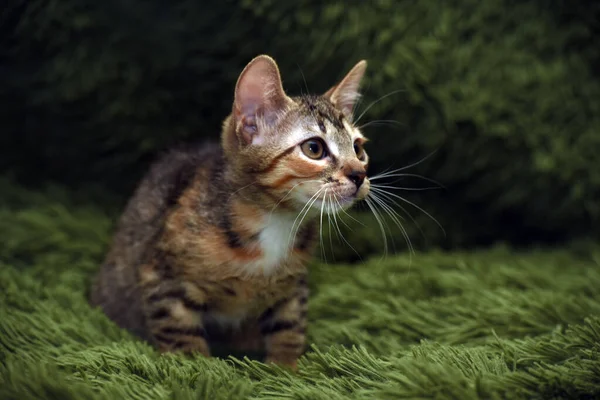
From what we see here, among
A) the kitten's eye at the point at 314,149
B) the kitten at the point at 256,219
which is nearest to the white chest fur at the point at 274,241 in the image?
the kitten at the point at 256,219

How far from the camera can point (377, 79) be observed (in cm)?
165

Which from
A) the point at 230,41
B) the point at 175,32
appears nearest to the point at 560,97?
the point at 230,41

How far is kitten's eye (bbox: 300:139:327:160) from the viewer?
1225mm

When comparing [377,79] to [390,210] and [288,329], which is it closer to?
[390,210]

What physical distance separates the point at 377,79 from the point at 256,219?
0.58 meters

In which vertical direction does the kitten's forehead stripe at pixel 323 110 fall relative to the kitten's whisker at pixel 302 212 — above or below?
above

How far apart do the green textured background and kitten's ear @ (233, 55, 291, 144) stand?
1.20 ft

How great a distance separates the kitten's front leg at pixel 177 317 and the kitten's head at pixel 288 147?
235 millimetres

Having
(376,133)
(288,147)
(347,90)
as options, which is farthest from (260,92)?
(376,133)

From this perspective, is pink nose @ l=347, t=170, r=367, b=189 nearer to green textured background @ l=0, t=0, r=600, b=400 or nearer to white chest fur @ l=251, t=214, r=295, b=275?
white chest fur @ l=251, t=214, r=295, b=275

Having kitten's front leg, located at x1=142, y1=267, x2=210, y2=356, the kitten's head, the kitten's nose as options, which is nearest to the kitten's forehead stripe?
the kitten's head

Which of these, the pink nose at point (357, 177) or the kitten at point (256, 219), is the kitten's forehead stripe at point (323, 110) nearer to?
the kitten at point (256, 219)

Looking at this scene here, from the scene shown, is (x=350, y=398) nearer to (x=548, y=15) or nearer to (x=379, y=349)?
(x=379, y=349)

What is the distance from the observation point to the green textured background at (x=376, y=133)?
4.89 feet
